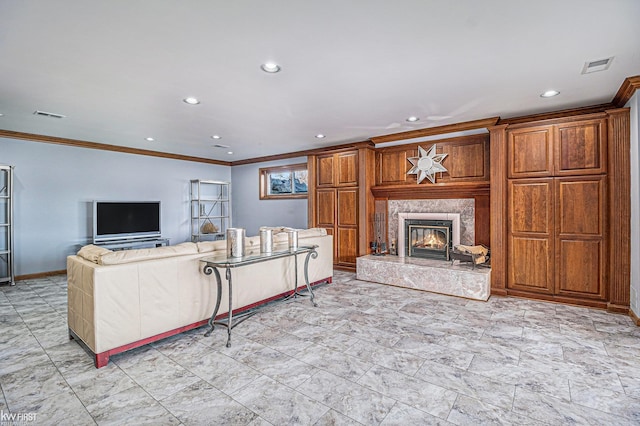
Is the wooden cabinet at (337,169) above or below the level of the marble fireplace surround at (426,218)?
above

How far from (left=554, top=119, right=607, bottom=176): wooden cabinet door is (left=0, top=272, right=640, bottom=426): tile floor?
1.72 meters

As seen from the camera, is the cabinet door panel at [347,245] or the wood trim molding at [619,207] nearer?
the wood trim molding at [619,207]

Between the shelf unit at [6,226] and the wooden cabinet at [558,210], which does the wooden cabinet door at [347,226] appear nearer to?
the wooden cabinet at [558,210]

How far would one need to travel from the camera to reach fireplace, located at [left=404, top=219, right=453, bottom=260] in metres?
5.16

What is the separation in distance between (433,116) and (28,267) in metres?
7.01

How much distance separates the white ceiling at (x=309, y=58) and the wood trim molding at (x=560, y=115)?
14 cm

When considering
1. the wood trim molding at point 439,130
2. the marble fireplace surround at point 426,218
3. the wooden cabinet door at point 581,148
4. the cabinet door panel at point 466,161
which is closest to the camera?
the wooden cabinet door at point 581,148

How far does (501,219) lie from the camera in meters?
4.34

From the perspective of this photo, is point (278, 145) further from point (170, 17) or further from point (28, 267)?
point (28, 267)

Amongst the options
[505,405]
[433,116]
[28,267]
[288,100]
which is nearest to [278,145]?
[288,100]

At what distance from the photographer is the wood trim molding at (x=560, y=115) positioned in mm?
3816

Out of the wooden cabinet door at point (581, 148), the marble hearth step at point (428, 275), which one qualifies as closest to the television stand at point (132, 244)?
the marble hearth step at point (428, 275)

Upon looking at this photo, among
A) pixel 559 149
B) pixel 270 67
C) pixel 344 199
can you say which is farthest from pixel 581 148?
pixel 270 67

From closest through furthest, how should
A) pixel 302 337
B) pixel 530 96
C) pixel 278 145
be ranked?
pixel 302 337 < pixel 530 96 < pixel 278 145
